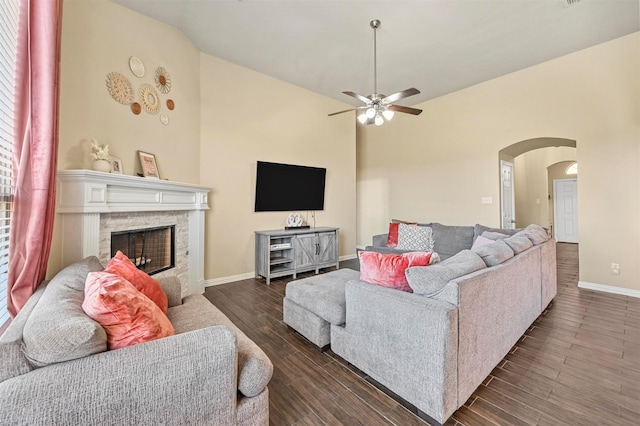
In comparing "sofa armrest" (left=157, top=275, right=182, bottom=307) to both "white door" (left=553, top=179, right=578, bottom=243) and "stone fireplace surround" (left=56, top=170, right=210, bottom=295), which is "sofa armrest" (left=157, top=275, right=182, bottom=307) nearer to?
"stone fireplace surround" (left=56, top=170, right=210, bottom=295)

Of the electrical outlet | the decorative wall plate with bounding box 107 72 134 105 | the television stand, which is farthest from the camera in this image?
the television stand

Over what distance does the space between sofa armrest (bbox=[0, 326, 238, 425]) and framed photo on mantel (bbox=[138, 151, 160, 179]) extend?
2473 mm

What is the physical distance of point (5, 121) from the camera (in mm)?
1591

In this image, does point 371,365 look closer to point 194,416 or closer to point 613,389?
point 194,416

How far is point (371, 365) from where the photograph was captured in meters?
1.71

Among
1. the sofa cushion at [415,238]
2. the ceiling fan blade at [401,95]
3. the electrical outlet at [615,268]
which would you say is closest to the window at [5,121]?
the ceiling fan blade at [401,95]

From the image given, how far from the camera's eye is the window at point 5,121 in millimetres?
1543

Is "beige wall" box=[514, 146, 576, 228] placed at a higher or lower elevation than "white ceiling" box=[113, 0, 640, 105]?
lower

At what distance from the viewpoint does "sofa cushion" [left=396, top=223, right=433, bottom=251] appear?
4203 mm

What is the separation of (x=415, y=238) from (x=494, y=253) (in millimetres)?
2271

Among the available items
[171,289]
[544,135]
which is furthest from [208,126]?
[544,135]

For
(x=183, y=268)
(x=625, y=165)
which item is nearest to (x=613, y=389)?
(x=625, y=165)

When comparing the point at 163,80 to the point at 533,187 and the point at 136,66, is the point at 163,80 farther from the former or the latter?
the point at 533,187

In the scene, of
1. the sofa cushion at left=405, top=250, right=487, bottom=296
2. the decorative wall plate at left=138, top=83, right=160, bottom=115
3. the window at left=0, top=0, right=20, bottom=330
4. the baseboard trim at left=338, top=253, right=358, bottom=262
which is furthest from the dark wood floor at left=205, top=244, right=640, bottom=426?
the baseboard trim at left=338, top=253, right=358, bottom=262
